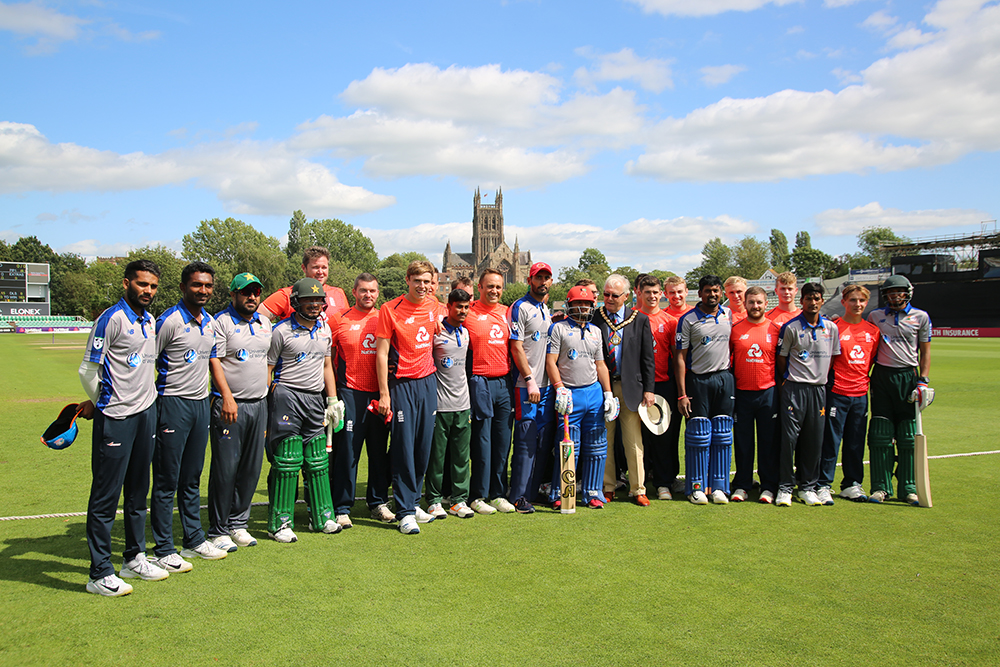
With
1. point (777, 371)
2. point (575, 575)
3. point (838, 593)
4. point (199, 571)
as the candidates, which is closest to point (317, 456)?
point (199, 571)

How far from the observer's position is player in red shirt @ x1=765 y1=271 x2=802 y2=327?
7.05 metres

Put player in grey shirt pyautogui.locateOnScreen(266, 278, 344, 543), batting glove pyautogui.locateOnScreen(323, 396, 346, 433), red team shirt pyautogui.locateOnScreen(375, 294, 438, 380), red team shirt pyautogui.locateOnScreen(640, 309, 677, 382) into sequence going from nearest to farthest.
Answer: player in grey shirt pyautogui.locateOnScreen(266, 278, 344, 543)
batting glove pyautogui.locateOnScreen(323, 396, 346, 433)
red team shirt pyautogui.locateOnScreen(375, 294, 438, 380)
red team shirt pyautogui.locateOnScreen(640, 309, 677, 382)

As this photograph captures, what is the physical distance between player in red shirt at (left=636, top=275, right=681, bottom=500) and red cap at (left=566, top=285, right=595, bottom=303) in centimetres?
69

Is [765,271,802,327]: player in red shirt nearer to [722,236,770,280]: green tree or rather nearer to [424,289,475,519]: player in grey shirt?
[424,289,475,519]: player in grey shirt

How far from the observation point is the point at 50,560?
460cm

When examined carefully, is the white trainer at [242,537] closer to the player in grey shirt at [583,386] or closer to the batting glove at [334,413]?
the batting glove at [334,413]

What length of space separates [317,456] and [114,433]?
1.62 m

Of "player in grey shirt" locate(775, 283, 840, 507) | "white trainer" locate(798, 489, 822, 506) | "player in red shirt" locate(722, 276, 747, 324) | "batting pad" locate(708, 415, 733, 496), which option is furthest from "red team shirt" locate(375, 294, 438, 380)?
"player in red shirt" locate(722, 276, 747, 324)

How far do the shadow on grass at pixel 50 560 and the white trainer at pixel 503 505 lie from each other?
9.81 feet

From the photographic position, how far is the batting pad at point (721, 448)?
6.27m

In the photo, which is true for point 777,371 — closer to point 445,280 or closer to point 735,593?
point 735,593

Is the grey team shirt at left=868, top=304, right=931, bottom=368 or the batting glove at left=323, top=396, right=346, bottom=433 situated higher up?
the grey team shirt at left=868, top=304, right=931, bottom=368

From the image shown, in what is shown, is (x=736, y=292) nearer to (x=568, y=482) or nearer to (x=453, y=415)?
(x=568, y=482)

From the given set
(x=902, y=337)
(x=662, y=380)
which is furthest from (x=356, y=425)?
(x=902, y=337)
